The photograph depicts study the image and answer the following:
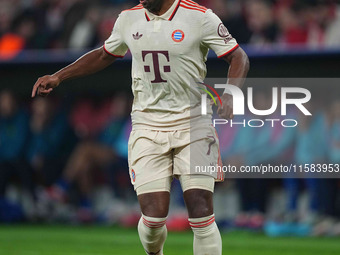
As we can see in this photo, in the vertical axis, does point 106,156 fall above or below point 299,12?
below

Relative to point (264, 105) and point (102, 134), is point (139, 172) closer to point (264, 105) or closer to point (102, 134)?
point (264, 105)

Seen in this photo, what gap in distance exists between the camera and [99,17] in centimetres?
1483

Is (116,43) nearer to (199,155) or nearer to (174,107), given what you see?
(174,107)

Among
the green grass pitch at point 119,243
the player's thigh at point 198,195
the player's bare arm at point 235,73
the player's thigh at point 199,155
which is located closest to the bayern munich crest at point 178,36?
the player's bare arm at point 235,73

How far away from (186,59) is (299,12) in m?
6.55

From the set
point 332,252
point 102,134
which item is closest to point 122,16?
point 332,252

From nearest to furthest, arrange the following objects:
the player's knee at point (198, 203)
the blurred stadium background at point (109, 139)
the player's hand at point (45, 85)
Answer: the player's knee at point (198, 203) → the player's hand at point (45, 85) → the blurred stadium background at point (109, 139)

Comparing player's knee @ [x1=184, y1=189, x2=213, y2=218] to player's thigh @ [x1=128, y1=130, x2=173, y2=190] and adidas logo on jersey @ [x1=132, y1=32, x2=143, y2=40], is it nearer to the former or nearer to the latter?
player's thigh @ [x1=128, y1=130, x2=173, y2=190]

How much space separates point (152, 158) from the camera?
23.0 feet

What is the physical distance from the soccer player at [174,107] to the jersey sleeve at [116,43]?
192 mm

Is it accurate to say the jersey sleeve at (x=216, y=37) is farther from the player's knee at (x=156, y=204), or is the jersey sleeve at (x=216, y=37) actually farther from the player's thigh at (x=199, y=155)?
the player's knee at (x=156, y=204)

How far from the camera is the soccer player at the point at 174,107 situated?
6875 mm

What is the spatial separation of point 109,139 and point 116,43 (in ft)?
23.8

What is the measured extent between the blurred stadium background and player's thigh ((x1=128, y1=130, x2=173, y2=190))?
393 cm
